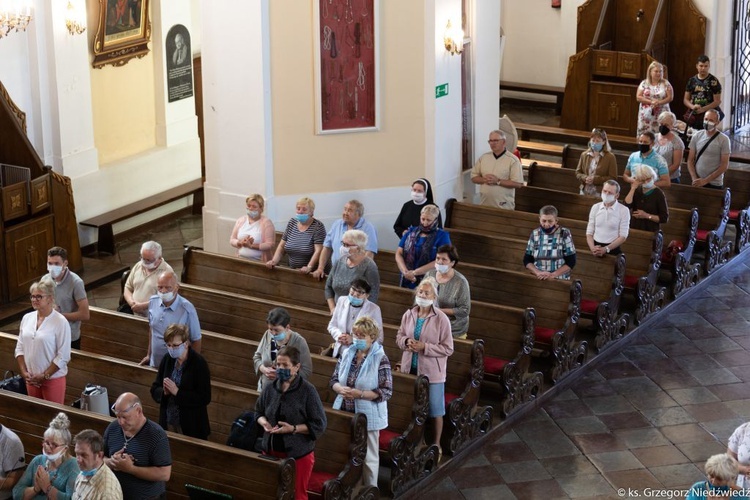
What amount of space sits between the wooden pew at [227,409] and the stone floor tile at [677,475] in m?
2.27

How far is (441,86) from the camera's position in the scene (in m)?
12.3

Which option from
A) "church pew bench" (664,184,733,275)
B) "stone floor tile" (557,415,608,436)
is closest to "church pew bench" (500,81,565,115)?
"church pew bench" (664,184,733,275)

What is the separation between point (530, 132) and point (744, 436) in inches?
403

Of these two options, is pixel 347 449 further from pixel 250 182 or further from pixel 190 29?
pixel 190 29

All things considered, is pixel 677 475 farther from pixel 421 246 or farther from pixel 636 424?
pixel 421 246

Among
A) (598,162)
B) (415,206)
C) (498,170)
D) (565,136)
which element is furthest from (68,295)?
(565,136)

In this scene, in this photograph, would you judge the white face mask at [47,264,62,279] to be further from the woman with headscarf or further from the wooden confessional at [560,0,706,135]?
the wooden confessional at [560,0,706,135]

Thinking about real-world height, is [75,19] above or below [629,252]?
above

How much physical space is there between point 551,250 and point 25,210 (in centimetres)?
537

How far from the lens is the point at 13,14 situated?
454 inches

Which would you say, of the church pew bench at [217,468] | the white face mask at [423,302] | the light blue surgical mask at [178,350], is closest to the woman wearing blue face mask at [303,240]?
the white face mask at [423,302]

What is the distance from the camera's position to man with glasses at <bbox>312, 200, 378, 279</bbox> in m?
10.4

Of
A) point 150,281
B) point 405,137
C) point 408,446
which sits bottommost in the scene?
point 408,446

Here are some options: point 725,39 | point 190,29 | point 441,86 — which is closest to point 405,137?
point 441,86
